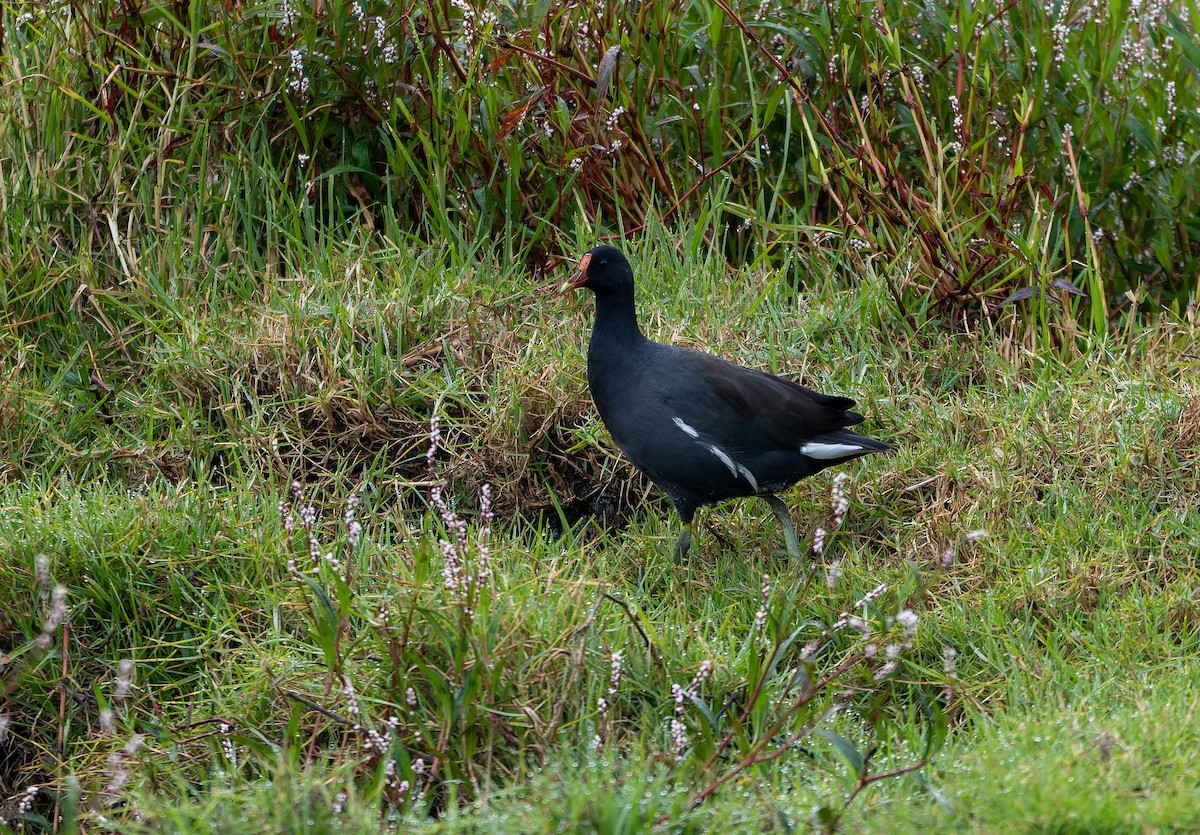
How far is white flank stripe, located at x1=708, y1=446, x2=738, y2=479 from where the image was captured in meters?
3.63

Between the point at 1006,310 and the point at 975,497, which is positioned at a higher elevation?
the point at 1006,310

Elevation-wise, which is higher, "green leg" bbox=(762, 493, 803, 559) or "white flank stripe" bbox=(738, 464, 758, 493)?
"white flank stripe" bbox=(738, 464, 758, 493)

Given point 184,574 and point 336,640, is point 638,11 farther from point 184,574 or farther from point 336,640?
point 336,640

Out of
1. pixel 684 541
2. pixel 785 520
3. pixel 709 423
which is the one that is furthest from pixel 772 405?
pixel 684 541

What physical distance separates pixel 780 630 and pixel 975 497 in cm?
129

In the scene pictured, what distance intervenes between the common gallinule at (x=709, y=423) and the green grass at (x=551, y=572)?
23 centimetres

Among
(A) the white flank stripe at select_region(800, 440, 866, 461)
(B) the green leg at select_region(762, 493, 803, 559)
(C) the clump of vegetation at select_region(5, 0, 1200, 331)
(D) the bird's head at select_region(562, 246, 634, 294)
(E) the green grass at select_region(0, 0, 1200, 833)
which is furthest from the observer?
(C) the clump of vegetation at select_region(5, 0, 1200, 331)

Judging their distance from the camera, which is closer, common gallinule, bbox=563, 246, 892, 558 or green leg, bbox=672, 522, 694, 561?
common gallinule, bbox=563, 246, 892, 558

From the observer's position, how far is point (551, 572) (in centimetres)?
313

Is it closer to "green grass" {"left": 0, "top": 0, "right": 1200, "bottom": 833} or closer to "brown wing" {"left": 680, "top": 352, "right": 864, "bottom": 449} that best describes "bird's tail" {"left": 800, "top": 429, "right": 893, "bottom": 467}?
"brown wing" {"left": 680, "top": 352, "right": 864, "bottom": 449}

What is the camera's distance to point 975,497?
3.82 metres

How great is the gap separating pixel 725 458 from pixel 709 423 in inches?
4.3

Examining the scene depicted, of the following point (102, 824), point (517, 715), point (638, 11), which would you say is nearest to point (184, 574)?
point (102, 824)

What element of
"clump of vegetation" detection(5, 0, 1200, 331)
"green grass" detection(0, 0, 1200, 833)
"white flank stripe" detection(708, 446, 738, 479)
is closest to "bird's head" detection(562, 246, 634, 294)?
"green grass" detection(0, 0, 1200, 833)
